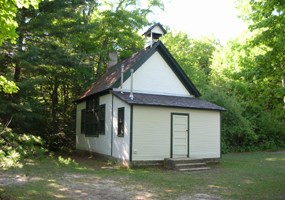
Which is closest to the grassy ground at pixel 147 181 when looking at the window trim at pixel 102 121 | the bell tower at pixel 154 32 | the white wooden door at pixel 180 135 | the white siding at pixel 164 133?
the white siding at pixel 164 133

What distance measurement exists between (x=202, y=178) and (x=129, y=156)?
3.73 metres

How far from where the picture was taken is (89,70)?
24062 millimetres

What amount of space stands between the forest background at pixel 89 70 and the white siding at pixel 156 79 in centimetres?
326

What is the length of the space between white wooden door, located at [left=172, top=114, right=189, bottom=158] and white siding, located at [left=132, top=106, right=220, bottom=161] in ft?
0.77

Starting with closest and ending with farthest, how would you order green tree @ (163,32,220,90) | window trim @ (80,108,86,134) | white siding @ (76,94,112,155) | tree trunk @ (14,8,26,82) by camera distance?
tree trunk @ (14,8,26,82) → white siding @ (76,94,112,155) → window trim @ (80,108,86,134) → green tree @ (163,32,220,90)

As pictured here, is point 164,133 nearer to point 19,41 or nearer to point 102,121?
point 102,121

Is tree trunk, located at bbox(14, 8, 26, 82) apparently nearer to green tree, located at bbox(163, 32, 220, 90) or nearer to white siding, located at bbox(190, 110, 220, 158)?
white siding, located at bbox(190, 110, 220, 158)

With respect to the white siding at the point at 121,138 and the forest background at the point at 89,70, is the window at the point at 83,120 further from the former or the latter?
the white siding at the point at 121,138

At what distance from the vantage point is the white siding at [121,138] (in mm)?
14908

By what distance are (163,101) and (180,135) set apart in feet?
6.16

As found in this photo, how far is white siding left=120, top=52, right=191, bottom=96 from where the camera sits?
17.3 meters

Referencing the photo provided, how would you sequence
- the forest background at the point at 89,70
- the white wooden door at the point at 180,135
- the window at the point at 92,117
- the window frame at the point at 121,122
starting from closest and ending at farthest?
the forest background at the point at 89,70 < the window frame at the point at 121,122 < the white wooden door at the point at 180,135 < the window at the point at 92,117

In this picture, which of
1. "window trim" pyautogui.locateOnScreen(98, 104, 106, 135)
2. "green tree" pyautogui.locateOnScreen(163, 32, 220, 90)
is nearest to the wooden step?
"window trim" pyautogui.locateOnScreen(98, 104, 106, 135)

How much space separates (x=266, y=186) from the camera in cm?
1045
